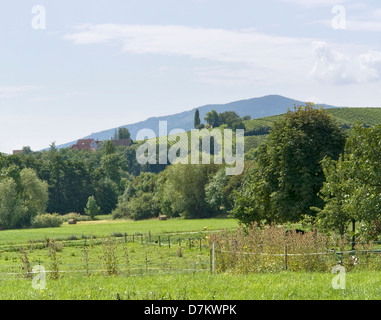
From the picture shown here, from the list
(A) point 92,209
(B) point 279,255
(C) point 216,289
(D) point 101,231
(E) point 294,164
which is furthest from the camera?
(A) point 92,209

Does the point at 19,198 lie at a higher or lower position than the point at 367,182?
lower

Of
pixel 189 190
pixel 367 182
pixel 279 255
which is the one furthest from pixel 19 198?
pixel 279 255

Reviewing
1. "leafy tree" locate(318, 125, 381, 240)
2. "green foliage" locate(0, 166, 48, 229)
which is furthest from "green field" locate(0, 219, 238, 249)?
"leafy tree" locate(318, 125, 381, 240)

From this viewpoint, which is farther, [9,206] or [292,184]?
[9,206]

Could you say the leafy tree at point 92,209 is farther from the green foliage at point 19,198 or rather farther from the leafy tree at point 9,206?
the leafy tree at point 9,206

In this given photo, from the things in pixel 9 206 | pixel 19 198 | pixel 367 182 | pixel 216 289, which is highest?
pixel 367 182

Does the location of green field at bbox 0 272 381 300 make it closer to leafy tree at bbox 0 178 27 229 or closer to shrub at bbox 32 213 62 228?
leafy tree at bbox 0 178 27 229

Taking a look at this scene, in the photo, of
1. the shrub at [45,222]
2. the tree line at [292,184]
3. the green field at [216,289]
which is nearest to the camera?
the green field at [216,289]

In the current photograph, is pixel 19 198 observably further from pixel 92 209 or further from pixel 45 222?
pixel 92 209

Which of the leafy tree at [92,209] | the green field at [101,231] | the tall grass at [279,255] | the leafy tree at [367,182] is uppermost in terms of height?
the leafy tree at [367,182]

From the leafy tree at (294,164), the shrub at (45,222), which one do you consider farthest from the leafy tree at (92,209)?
the leafy tree at (294,164)

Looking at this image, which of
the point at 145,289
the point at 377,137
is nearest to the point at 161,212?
the point at 377,137
